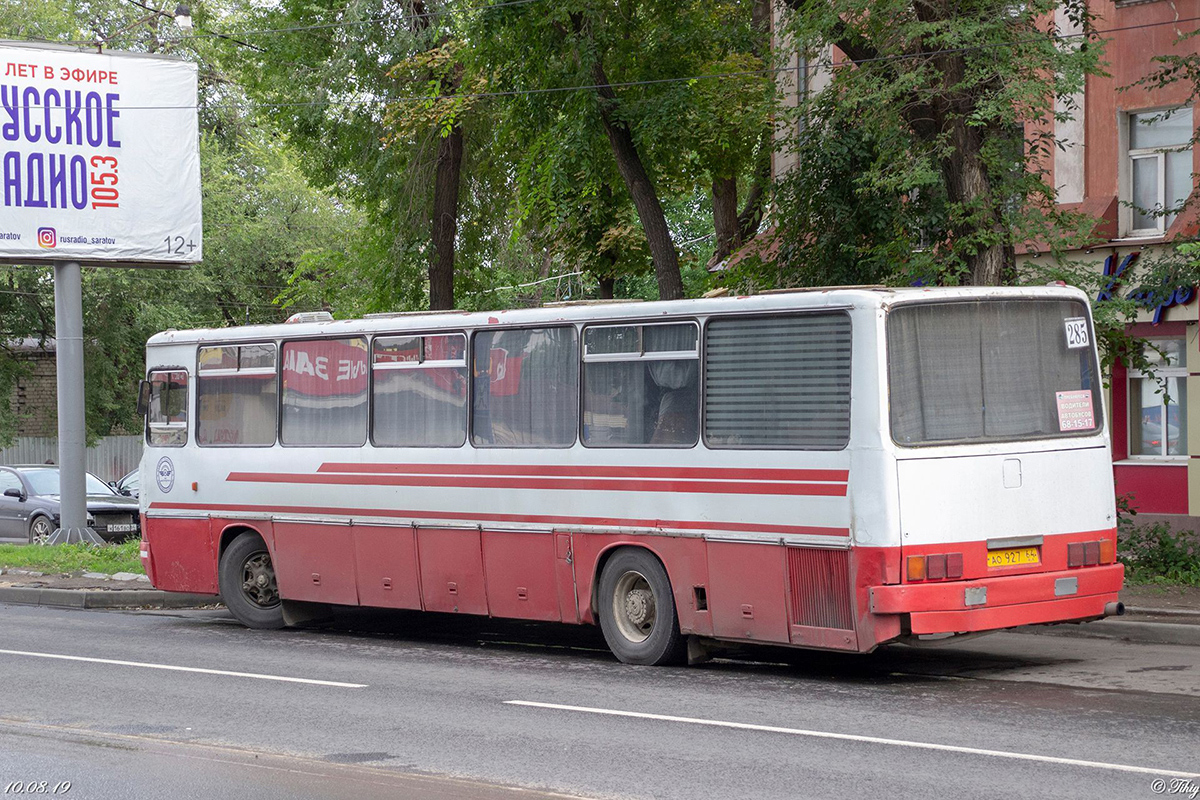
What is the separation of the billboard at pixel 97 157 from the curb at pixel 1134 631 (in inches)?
552

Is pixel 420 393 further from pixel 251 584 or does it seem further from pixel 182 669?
pixel 182 669

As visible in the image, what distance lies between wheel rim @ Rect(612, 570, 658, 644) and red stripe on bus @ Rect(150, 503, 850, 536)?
0.48m

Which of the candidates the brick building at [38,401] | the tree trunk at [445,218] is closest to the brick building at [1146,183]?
the tree trunk at [445,218]

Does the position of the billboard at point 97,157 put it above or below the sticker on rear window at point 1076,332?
above

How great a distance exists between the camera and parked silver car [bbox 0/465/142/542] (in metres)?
26.9

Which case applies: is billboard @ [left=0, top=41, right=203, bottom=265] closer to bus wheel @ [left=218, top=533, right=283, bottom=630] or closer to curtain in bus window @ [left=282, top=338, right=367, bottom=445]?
bus wheel @ [left=218, top=533, right=283, bottom=630]

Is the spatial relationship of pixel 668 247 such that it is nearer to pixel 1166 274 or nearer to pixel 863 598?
pixel 1166 274

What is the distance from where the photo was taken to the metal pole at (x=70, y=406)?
21656 millimetres

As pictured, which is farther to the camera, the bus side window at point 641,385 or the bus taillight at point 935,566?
the bus side window at point 641,385

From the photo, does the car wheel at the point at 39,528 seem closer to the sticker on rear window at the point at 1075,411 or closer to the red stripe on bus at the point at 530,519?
the red stripe on bus at the point at 530,519

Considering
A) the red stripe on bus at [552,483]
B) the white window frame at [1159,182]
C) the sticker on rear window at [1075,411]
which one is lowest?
the red stripe on bus at [552,483]

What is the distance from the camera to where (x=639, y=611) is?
40.0ft

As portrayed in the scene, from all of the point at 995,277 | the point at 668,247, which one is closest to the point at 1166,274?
the point at 995,277
